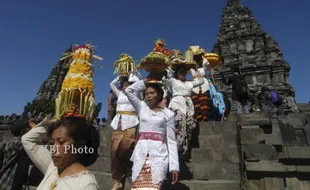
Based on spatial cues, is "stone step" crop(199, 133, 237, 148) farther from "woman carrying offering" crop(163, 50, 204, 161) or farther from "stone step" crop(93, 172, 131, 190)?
"stone step" crop(93, 172, 131, 190)

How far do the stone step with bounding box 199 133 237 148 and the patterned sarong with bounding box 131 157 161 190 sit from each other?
224 cm

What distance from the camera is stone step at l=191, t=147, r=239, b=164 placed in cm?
398

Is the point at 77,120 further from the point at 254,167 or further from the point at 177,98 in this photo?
the point at 254,167

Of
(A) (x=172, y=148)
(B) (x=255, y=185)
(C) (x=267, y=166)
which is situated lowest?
(B) (x=255, y=185)

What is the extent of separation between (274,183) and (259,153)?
1.80 ft

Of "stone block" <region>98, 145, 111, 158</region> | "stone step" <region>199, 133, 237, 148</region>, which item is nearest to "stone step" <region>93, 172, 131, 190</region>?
"stone block" <region>98, 145, 111, 158</region>

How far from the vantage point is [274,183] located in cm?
365

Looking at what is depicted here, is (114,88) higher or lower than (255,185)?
higher

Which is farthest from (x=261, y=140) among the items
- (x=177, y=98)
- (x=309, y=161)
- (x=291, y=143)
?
(x=177, y=98)

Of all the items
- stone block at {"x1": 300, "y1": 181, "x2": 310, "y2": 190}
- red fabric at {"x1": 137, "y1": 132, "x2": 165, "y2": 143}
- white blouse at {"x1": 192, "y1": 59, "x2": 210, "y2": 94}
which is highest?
white blouse at {"x1": 192, "y1": 59, "x2": 210, "y2": 94}

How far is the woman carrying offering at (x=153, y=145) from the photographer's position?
2410 mm

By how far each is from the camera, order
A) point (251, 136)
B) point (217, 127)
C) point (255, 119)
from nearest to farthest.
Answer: point (217, 127) < point (251, 136) < point (255, 119)

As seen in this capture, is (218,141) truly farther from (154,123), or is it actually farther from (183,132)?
(154,123)

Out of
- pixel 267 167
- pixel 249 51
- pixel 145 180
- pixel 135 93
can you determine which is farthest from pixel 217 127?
pixel 249 51
